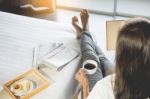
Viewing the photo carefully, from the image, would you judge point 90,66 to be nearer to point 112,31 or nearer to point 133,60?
point 133,60

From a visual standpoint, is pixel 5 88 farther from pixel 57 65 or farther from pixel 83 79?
pixel 83 79

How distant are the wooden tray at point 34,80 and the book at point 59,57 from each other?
3.9 inches

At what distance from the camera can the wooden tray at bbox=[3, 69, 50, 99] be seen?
1249 millimetres

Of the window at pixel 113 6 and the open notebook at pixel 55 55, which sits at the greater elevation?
the open notebook at pixel 55 55

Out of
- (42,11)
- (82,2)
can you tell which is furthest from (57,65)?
(82,2)

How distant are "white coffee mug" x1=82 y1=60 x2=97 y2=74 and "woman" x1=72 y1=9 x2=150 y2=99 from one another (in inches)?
10.1

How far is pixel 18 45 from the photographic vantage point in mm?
1614

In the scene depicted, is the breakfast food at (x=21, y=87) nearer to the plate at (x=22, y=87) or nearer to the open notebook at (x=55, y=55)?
the plate at (x=22, y=87)

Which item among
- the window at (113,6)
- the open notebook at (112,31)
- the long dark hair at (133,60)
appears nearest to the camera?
the long dark hair at (133,60)

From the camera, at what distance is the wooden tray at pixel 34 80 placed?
125 cm

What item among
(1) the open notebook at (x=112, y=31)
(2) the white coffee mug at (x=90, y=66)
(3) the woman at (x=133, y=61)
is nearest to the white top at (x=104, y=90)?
(3) the woman at (x=133, y=61)

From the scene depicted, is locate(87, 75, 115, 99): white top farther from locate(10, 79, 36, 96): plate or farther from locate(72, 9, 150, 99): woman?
locate(10, 79, 36, 96): plate

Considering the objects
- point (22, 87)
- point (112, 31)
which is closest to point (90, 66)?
point (22, 87)

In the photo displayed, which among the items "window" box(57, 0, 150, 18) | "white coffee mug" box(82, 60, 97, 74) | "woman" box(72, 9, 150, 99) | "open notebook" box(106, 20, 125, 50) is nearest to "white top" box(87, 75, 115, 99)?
"woman" box(72, 9, 150, 99)
